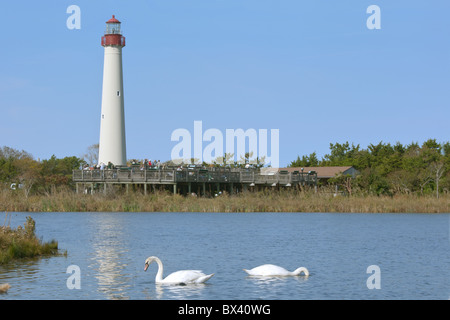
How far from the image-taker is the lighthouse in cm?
6600

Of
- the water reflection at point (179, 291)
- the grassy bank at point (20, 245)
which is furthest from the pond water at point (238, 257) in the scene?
the grassy bank at point (20, 245)

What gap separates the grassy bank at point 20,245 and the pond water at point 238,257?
0.61 meters

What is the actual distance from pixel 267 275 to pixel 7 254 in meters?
8.52

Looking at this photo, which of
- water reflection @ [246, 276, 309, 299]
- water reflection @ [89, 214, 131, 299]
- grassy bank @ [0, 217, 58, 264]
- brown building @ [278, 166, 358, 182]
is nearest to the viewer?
water reflection @ [246, 276, 309, 299]

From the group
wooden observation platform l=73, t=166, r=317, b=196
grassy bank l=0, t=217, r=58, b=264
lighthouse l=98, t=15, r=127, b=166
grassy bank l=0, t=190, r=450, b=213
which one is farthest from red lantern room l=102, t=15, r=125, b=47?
grassy bank l=0, t=217, r=58, b=264

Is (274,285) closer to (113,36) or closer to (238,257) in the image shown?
(238,257)

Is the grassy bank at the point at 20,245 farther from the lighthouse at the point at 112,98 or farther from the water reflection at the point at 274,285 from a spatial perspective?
the lighthouse at the point at 112,98

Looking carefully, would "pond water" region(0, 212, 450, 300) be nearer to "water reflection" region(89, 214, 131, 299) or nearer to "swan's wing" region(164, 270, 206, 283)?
"water reflection" region(89, 214, 131, 299)

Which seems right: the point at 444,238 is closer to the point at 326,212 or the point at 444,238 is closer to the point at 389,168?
the point at 326,212

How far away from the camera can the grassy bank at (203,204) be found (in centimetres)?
5062

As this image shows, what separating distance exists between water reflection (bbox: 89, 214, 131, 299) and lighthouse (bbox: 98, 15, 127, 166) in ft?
77.6

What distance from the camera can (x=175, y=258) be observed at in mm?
25906

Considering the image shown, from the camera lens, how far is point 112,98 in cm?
6600

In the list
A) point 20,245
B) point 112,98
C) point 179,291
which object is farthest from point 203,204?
point 179,291
